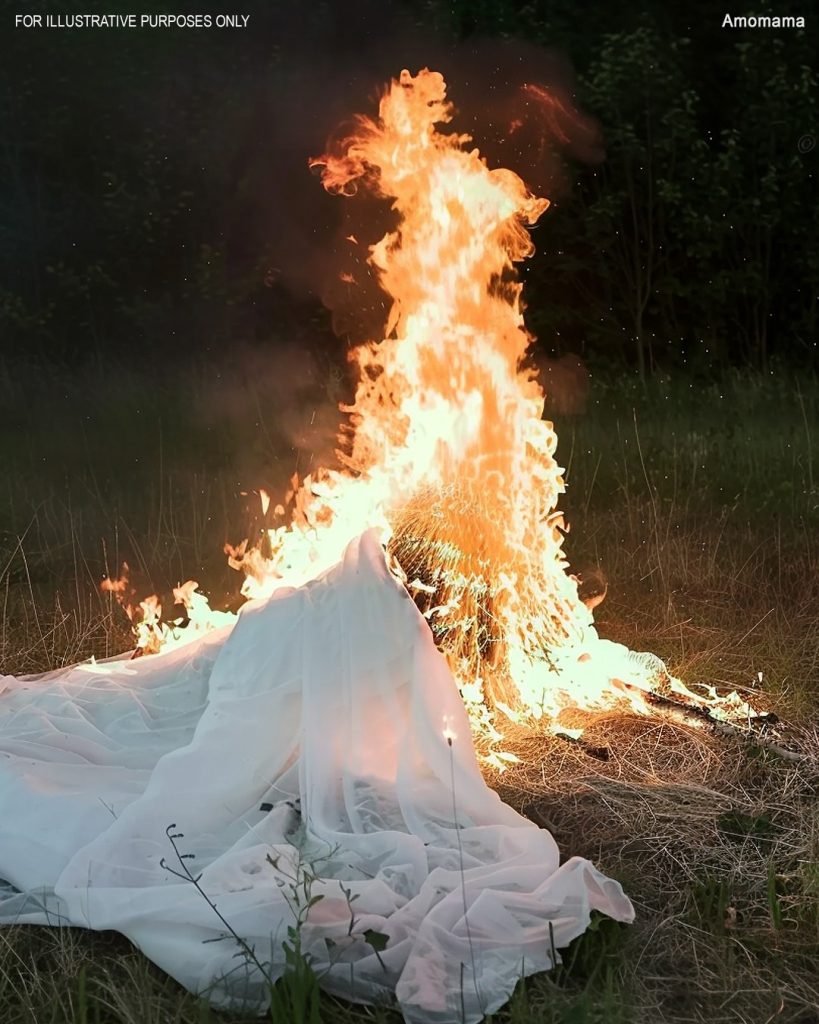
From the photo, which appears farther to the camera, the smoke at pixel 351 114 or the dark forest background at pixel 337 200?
the dark forest background at pixel 337 200

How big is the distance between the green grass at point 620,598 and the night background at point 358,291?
3cm

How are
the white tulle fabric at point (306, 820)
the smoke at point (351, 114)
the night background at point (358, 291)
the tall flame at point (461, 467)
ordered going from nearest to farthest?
the white tulle fabric at point (306, 820) → the tall flame at point (461, 467) → the night background at point (358, 291) → the smoke at point (351, 114)

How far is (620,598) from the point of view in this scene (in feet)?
19.2

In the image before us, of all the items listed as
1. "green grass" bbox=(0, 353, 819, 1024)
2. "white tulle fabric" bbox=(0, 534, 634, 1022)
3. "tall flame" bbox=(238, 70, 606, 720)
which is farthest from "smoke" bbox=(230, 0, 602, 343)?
"white tulle fabric" bbox=(0, 534, 634, 1022)

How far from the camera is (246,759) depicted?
3.70 metres

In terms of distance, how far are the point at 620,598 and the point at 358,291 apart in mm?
4101

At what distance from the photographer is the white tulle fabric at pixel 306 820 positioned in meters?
2.94

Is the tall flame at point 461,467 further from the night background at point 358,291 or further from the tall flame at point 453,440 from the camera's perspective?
the night background at point 358,291

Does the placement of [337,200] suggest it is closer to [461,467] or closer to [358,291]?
[358,291]

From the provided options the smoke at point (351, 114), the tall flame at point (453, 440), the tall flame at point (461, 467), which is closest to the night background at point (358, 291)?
the smoke at point (351, 114)

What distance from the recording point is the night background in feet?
20.5

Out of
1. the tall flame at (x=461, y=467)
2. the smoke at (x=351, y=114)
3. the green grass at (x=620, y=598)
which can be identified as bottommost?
the green grass at (x=620, y=598)

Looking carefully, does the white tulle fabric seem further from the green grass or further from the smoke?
the smoke

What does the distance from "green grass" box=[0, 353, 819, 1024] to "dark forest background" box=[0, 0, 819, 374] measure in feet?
3.41
